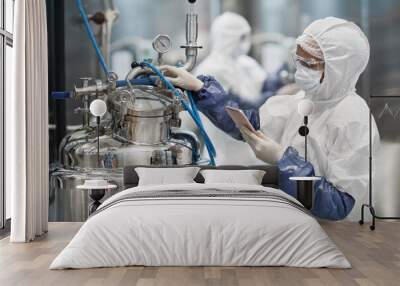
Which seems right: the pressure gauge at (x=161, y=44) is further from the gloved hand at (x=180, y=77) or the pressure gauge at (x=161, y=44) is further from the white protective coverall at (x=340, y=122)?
the white protective coverall at (x=340, y=122)

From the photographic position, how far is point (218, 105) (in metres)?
8.22

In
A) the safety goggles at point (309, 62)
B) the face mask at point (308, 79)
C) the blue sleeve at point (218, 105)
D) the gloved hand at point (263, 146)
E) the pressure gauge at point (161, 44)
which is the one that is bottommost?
the gloved hand at point (263, 146)

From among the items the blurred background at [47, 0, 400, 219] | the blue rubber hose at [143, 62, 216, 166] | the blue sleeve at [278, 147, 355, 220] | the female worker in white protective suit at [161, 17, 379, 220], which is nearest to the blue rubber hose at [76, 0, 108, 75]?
the blurred background at [47, 0, 400, 219]

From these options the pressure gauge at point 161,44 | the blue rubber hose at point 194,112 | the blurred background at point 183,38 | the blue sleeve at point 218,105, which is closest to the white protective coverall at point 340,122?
the blurred background at point 183,38

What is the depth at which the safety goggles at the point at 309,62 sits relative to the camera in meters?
7.95

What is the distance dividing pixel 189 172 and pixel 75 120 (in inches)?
69.7

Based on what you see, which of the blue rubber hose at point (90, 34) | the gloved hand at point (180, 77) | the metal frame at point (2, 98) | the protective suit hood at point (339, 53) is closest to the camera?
the metal frame at point (2, 98)

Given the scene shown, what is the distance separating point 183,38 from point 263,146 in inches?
66.9

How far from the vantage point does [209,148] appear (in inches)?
322

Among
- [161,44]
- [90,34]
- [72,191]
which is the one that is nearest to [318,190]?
[161,44]

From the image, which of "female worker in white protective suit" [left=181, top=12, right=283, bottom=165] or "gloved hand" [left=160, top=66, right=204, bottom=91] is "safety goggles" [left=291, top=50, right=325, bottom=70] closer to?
"female worker in white protective suit" [left=181, top=12, right=283, bottom=165]

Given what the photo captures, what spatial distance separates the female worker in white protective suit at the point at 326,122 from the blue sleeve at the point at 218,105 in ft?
0.05

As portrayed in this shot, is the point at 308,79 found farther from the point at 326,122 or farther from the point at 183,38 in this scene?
the point at 183,38

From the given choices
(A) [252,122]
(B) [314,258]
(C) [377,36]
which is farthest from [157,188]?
(C) [377,36]
